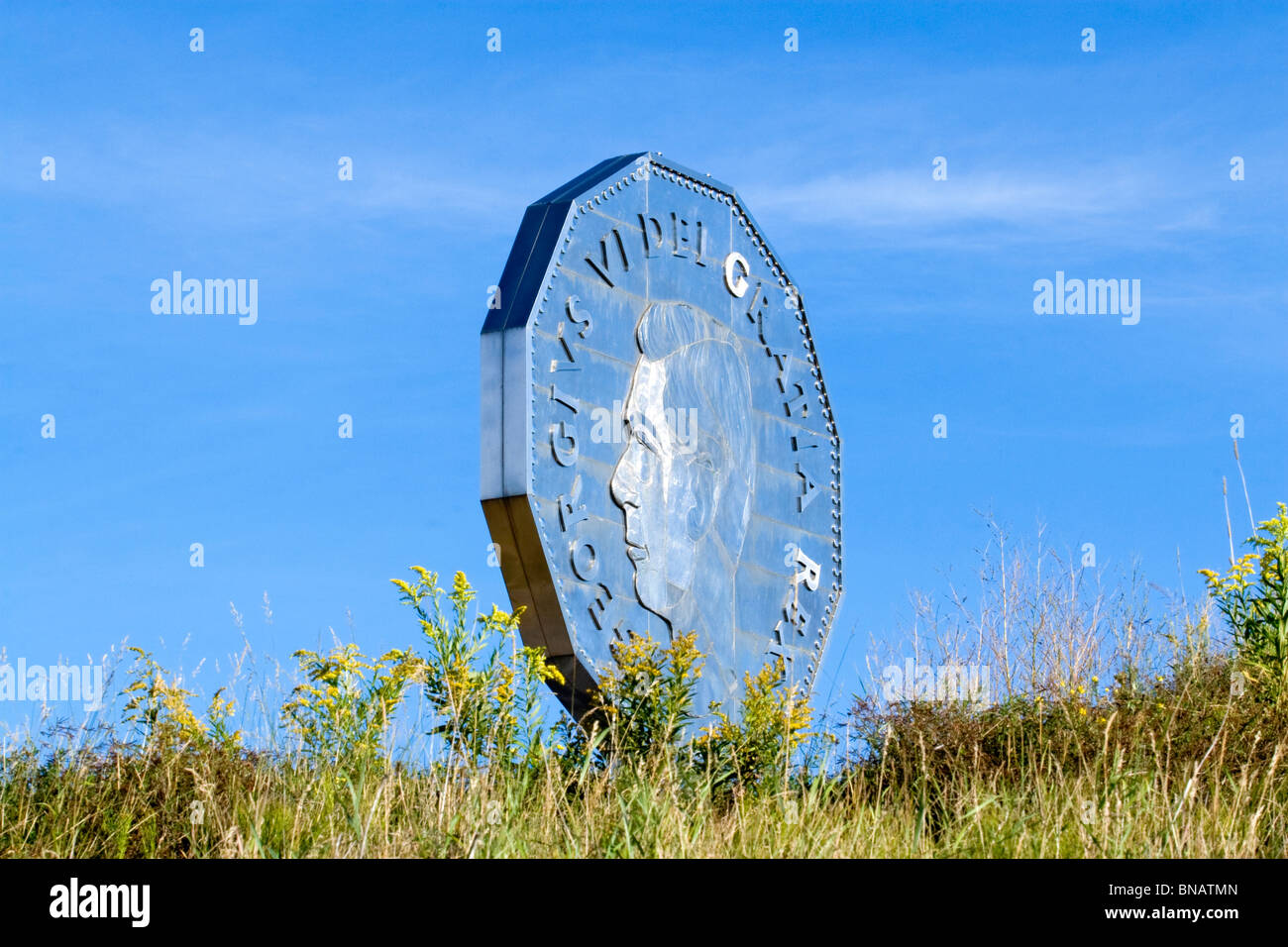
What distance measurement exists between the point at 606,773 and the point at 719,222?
4617 mm

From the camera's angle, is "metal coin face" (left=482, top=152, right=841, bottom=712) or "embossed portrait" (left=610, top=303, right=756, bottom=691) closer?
"metal coin face" (left=482, top=152, right=841, bottom=712)

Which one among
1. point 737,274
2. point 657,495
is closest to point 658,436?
point 657,495

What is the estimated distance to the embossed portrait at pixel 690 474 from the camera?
30.7ft

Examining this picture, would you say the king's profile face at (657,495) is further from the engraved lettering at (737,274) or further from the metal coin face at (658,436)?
the engraved lettering at (737,274)

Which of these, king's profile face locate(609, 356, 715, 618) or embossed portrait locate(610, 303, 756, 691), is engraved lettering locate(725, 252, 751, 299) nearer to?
embossed portrait locate(610, 303, 756, 691)

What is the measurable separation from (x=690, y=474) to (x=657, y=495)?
1.33ft

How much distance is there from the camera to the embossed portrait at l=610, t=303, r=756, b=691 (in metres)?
9.36

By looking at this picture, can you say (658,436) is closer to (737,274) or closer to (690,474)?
(690,474)

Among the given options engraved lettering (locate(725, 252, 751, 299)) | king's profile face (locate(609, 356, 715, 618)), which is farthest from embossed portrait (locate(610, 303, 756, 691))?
engraved lettering (locate(725, 252, 751, 299))

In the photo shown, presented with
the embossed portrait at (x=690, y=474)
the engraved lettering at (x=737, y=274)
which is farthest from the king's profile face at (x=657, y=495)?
the engraved lettering at (x=737, y=274)

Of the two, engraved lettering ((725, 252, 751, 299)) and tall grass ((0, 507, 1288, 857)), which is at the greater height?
engraved lettering ((725, 252, 751, 299))

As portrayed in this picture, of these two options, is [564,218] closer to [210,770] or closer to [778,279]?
[778,279]
